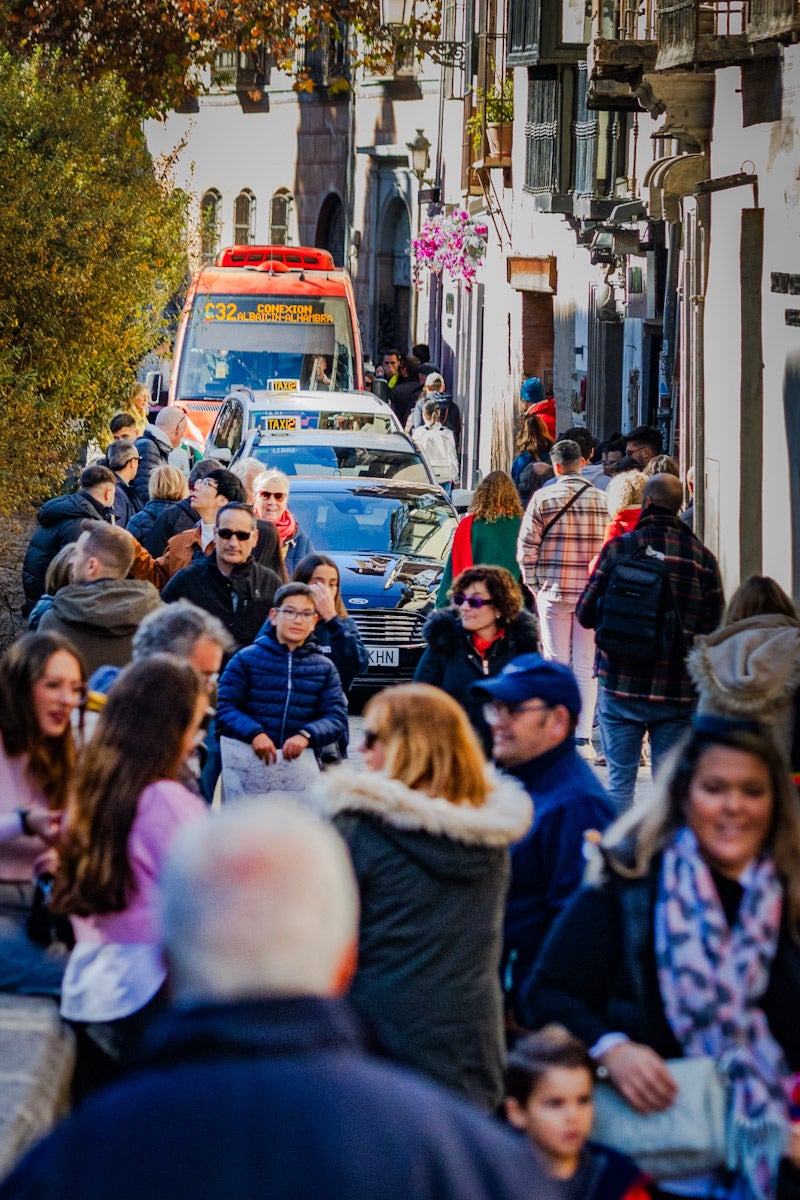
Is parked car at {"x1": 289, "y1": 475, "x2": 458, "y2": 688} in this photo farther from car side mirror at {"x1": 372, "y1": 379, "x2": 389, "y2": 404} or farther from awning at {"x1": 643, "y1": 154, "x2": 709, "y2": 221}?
car side mirror at {"x1": 372, "y1": 379, "x2": 389, "y2": 404}

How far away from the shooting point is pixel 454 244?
32.5 m

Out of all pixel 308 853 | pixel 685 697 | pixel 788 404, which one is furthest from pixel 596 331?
pixel 308 853

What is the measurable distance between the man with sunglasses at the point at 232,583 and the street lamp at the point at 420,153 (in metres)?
29.8

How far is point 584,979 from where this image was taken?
4160 mm

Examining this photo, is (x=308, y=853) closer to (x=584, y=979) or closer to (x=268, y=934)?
(x=268, y=934)

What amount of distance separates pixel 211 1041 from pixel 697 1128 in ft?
6.40

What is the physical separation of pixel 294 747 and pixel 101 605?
92 cm

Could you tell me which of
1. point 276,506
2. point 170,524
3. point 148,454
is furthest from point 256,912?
point 148,454

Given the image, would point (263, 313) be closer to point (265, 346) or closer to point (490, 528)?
point (265, 346)

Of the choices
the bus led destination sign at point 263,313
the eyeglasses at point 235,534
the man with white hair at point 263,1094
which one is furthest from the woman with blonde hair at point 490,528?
the bus led destination sign at point 263,313

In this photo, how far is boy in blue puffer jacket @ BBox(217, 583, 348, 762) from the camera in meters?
8.06

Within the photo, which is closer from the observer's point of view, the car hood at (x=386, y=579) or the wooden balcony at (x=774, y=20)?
the wooden balcony at (x=774, y=20)

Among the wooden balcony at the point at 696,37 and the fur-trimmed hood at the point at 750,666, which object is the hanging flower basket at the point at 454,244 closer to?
the wooden balcony at the point at 696,37

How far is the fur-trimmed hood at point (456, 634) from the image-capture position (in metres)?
8.12
